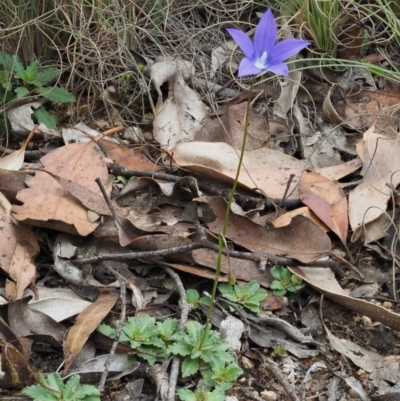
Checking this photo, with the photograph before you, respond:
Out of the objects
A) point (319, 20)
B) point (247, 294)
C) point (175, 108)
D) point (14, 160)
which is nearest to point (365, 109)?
point (319, 20)

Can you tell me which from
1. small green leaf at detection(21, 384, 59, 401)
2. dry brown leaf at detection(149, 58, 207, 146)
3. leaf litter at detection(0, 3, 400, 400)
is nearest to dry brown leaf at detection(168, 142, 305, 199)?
leaf litter at detection(0, 3, 400, 400)

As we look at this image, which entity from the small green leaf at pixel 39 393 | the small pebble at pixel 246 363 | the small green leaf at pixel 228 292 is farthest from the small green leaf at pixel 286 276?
the small green leaf at pixel 39 393

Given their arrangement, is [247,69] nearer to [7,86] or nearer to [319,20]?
[7,86]

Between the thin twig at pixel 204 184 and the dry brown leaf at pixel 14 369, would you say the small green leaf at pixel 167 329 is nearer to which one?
the dry brown leaf at pixel 14 369

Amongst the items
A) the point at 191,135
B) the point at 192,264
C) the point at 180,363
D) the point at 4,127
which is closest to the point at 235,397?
the point at 180,363

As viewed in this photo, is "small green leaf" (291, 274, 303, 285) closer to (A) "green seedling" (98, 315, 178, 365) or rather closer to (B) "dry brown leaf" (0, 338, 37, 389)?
(A) "green seedling" (98, 315, 178, 365)
